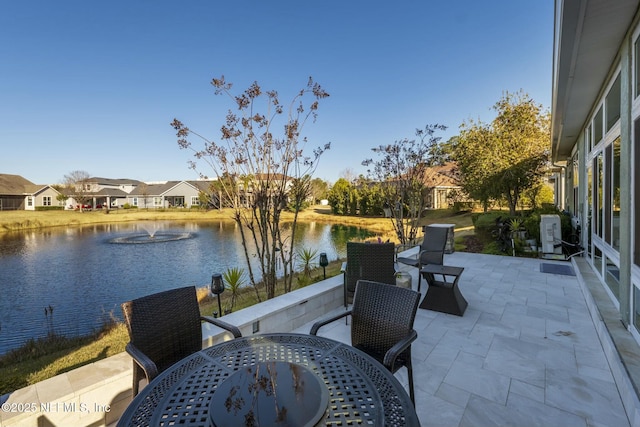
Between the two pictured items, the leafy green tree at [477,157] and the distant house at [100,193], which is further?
the distant house at [100,193]

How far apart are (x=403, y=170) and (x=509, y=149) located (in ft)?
23.0

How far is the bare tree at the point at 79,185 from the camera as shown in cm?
3794

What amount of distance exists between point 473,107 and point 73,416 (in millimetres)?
16100

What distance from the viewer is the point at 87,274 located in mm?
9797

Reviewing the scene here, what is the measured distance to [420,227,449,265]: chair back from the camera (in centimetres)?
554

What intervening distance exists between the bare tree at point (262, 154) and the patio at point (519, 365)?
1.88m

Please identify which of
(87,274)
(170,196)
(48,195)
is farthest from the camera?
(170,196)

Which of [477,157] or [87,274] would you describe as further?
[477,157]

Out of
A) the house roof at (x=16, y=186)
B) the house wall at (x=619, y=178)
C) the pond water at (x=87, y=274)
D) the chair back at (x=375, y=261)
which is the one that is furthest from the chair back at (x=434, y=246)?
the house roof at (x=16, y=186)

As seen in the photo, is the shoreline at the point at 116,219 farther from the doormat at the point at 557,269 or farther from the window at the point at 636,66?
the window at the point at 636,66

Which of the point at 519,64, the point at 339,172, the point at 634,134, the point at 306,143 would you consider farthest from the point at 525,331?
the point at 339,172

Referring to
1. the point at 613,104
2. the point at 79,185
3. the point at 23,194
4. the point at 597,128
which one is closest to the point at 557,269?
the point at 597,128

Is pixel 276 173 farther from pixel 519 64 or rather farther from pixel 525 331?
pixel 519 64

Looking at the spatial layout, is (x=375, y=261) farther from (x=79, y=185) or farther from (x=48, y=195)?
(x=48, y=195)
